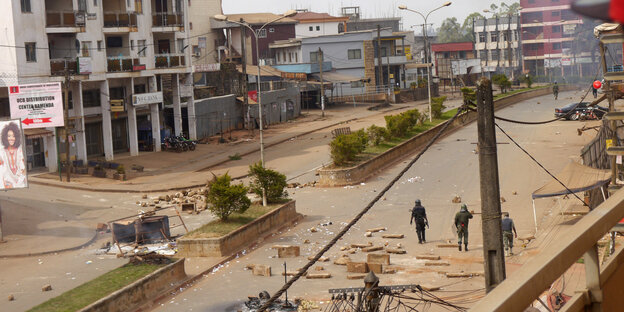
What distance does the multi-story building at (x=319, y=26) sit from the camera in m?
98.7

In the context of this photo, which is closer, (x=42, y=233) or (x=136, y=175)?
(x=42, y=233)

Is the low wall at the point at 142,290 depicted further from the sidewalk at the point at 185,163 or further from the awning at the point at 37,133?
the awning at the point at 37,133

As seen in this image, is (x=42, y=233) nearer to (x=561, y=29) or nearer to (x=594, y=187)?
(x=594, y=187)

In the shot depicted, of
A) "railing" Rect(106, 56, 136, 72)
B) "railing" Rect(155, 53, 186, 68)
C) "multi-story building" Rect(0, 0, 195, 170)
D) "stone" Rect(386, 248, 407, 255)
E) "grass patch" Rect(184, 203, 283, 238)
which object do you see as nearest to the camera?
"stone" Rect(386, 248, 407, 255)

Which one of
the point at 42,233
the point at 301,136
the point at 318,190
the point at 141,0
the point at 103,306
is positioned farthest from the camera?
the point at 301,136

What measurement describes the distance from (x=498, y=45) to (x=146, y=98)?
2576 inches

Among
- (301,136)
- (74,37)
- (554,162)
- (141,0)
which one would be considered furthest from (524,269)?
(301,136)

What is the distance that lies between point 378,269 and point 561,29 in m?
66.1

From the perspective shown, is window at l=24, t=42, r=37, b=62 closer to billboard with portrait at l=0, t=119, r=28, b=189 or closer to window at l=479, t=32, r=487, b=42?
billboard with portrait at l=0, t=119, r=28, b=189

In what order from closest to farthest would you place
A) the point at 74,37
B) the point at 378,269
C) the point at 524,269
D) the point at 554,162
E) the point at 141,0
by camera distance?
the point at 524,269 < the point at 378,269 < the point at 554,162 < the point at 74,37 < the point at 141,0

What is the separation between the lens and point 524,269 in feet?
9.14

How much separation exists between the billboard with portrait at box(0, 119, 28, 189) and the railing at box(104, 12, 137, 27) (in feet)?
67.8

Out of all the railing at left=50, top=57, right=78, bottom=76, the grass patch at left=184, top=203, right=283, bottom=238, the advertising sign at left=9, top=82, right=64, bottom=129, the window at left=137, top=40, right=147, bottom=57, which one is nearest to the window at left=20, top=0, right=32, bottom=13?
the railing at left=50, top=57, right=78, bottom=76

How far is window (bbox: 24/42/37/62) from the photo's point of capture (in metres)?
38.2
